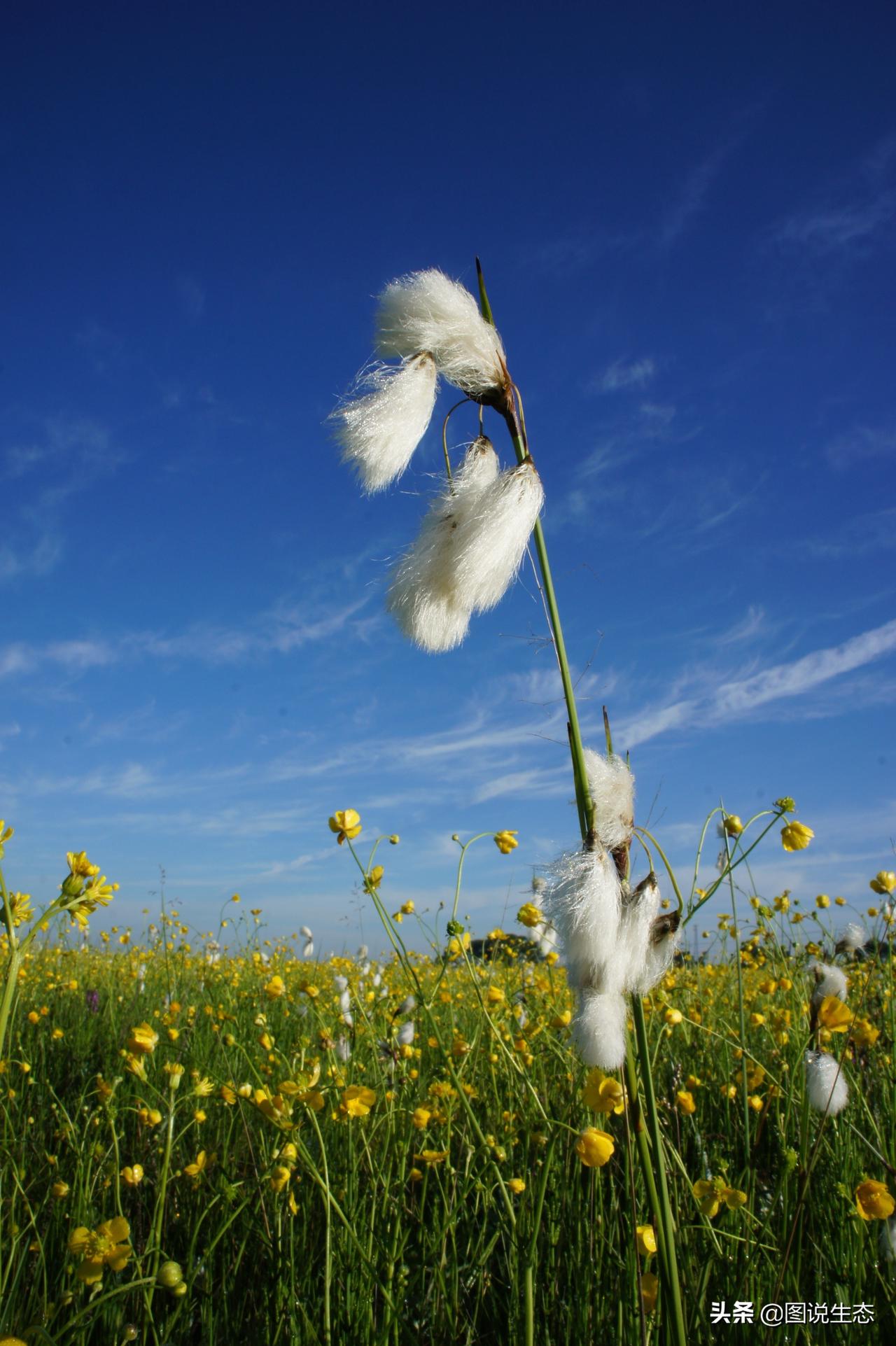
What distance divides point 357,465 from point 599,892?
3.27 ft

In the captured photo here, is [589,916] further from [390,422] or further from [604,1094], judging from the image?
[390,422]

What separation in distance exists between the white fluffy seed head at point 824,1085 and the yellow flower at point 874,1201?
0.88 ft

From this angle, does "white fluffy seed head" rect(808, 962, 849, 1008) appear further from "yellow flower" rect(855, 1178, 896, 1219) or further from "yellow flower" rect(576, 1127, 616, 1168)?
"yellow flower" rect(576, 1127, 616, 1168)

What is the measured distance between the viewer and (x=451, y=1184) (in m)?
2.63

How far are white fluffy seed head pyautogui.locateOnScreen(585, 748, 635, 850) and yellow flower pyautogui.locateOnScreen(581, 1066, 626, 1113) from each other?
21.1 inches

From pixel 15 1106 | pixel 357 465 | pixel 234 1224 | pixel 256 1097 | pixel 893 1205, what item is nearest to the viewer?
pixel 357 465

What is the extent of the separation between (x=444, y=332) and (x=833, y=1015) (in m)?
1.97

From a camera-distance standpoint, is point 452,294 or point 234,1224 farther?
point 234,1224

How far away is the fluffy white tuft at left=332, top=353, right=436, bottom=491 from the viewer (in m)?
1.62

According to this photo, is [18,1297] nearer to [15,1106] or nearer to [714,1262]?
[15,1106]

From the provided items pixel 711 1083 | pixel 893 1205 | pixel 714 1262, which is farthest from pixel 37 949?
pixel 893 1205

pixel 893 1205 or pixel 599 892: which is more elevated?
pixel 599 892

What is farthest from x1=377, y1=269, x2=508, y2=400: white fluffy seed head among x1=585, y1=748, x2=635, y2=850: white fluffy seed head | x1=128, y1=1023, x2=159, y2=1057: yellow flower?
x1=128, y1=1023, x2=159, y2=1057: yellow flower

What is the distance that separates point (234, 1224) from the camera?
2.45 m
